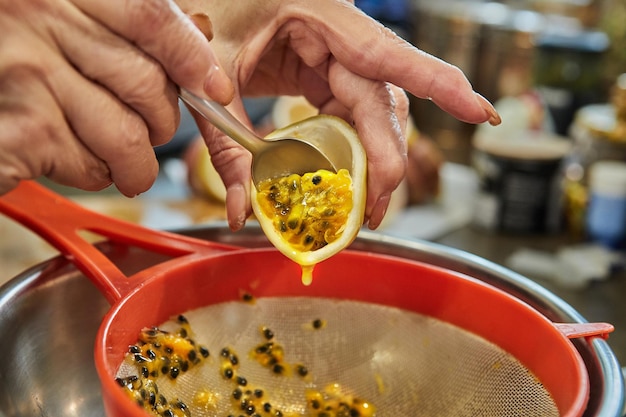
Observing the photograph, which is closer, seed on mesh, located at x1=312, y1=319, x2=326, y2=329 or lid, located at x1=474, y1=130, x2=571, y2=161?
seed on mesh, located at x1=312, y1=319, x2=326, y2=329

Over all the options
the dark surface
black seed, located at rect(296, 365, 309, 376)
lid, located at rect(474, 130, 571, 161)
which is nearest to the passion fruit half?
black seed, located at rect(296, 365, 309, 376)

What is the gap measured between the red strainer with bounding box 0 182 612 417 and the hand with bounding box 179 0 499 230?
117mm

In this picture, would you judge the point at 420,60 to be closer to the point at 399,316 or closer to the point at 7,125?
the point at 399,316

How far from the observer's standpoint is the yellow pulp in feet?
2.94

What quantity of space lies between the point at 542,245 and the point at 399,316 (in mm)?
1126

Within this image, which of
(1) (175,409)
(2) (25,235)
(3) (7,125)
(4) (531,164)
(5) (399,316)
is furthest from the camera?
(4) (531,164)

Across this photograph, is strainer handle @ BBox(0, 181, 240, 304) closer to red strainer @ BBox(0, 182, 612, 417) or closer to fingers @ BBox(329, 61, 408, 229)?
red strainer @ BBox(0, 182, 612, 417)

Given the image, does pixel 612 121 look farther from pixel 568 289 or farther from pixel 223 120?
pixel 223 120

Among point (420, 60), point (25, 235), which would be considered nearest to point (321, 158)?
point (420, 60)

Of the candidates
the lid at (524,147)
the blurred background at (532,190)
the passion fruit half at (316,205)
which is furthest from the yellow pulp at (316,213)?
the lid at (524,147)

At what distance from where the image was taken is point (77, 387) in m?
→ 0.92

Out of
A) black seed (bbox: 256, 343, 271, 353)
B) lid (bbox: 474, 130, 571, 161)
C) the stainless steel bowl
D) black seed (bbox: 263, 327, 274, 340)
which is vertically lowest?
lid (bbox: 474, 130, 571, 161)

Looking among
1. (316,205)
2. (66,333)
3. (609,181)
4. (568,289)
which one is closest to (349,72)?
(316,205)

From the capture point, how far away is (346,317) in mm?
1042
